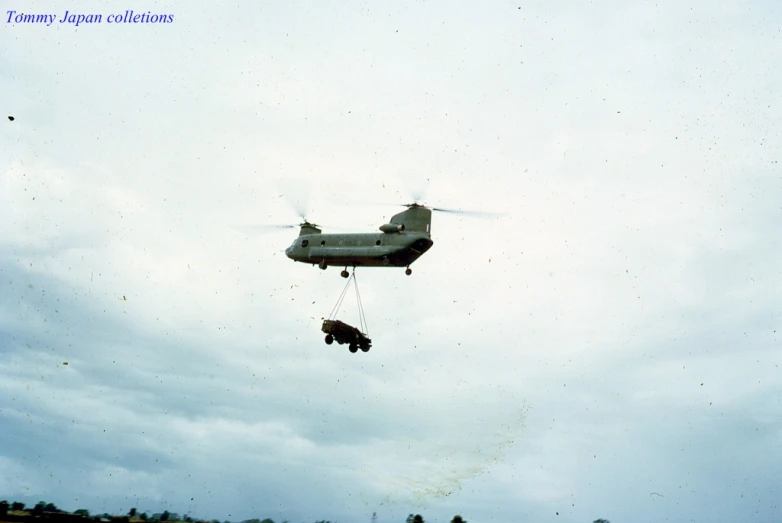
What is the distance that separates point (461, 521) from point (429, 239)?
958 inches

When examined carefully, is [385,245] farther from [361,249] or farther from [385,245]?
[361,249]

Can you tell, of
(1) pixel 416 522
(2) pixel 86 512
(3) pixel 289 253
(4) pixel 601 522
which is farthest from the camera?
(4) pixel 601 522

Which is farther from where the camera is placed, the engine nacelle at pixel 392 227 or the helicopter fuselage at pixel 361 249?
the engine nacelle at pixel 392 227

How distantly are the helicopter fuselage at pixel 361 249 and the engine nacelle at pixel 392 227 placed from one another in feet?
0.97

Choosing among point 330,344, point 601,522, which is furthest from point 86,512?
point 601,522

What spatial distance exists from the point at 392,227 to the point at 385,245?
65.5 inches

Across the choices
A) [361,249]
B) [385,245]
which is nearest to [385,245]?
[385,245]

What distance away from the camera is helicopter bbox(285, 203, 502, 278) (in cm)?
6700

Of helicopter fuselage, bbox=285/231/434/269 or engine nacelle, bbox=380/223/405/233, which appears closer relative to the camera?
helicopter fuselage, bbox=285/231/434/269

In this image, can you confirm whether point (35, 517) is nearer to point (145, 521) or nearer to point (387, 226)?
point (145, 521)

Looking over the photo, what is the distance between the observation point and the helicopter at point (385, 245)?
6700 centimetres

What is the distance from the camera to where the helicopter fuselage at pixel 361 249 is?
66938 mm

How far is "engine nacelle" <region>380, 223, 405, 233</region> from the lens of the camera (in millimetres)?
67500

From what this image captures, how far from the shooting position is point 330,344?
73.5 m
